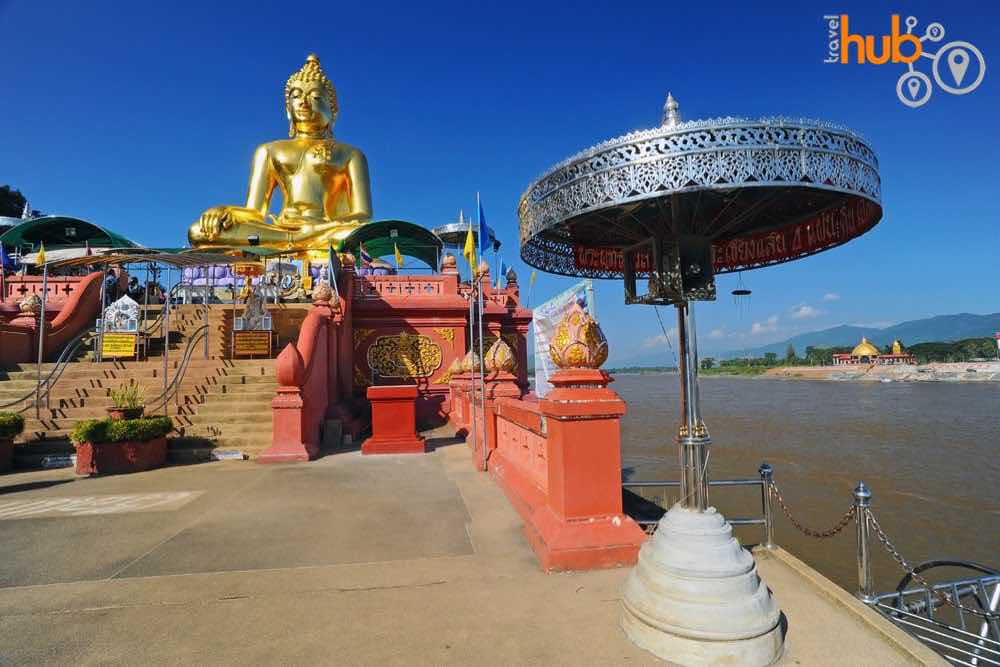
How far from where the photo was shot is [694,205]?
3377 millimetres

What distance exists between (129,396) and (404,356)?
698 cm

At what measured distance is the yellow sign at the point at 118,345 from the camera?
11641 mm

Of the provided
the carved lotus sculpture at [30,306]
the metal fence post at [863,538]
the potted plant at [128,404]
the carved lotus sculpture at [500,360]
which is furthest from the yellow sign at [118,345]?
the metal fence post at [863,538]

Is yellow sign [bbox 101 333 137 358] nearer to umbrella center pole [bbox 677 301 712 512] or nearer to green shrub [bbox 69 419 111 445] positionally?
green shrub [bbox 69 419 111 445]

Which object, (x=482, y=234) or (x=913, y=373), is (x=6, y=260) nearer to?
(x=482, y=234)

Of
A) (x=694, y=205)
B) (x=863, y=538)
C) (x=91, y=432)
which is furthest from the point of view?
(x=91, y=432)

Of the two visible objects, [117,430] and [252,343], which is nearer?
[117,430]

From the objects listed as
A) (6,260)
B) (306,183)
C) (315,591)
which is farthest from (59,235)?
(315,591)

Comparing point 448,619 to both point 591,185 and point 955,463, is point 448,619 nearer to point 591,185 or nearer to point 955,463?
point 591,185

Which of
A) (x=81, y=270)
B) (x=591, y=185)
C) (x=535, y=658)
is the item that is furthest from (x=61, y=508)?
(x=81, y=270)

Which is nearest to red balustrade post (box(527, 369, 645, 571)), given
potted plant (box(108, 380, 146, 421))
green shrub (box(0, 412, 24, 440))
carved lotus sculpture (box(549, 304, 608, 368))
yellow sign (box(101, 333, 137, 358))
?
carved lotus sculpture (box(549, 304, 608, 368))

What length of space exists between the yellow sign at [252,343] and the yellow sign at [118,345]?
6.82 ft

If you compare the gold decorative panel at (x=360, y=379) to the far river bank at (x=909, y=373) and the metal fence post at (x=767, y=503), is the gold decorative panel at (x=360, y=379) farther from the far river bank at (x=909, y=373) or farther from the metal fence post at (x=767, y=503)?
the far river bank at (x=909, y=373)

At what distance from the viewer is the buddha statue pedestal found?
32.6 feet
